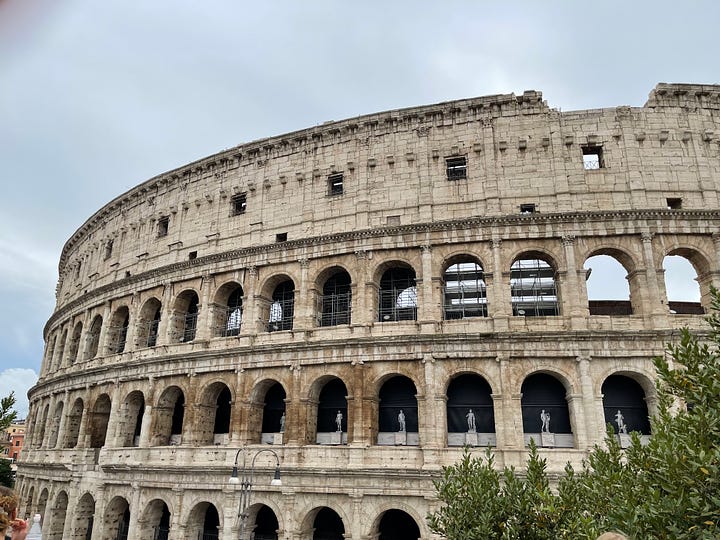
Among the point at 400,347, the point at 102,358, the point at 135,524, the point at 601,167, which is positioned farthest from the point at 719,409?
the point at 102,358

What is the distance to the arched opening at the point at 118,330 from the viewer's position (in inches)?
1162

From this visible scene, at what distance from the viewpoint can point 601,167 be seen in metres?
21.4

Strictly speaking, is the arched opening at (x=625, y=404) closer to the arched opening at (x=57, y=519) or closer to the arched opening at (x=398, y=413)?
the arched opening at (x=398, y=413)

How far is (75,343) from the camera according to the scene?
112ft

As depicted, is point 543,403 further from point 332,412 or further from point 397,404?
point 332,412

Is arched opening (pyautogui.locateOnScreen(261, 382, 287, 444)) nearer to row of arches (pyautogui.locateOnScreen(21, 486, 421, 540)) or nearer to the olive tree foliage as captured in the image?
row of arches (pyautogui.locateOnScreen(21, 486, 421, 540))

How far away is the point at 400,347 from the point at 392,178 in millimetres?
7666

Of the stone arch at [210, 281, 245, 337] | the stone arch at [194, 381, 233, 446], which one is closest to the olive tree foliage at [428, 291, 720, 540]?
the stone arch at [194, 381, 233, 446]

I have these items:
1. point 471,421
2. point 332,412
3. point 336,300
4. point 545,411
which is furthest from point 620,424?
point 336,300

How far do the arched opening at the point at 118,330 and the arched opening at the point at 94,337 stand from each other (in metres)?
2.25

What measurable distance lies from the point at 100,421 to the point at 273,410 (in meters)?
11.8

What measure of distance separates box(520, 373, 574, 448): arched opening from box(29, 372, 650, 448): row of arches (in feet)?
0.12

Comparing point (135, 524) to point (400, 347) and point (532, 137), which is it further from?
point (532, 137)

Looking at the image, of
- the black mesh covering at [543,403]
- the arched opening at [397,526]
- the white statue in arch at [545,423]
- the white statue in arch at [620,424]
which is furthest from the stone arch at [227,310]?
the white statue in arch at [620,424]
